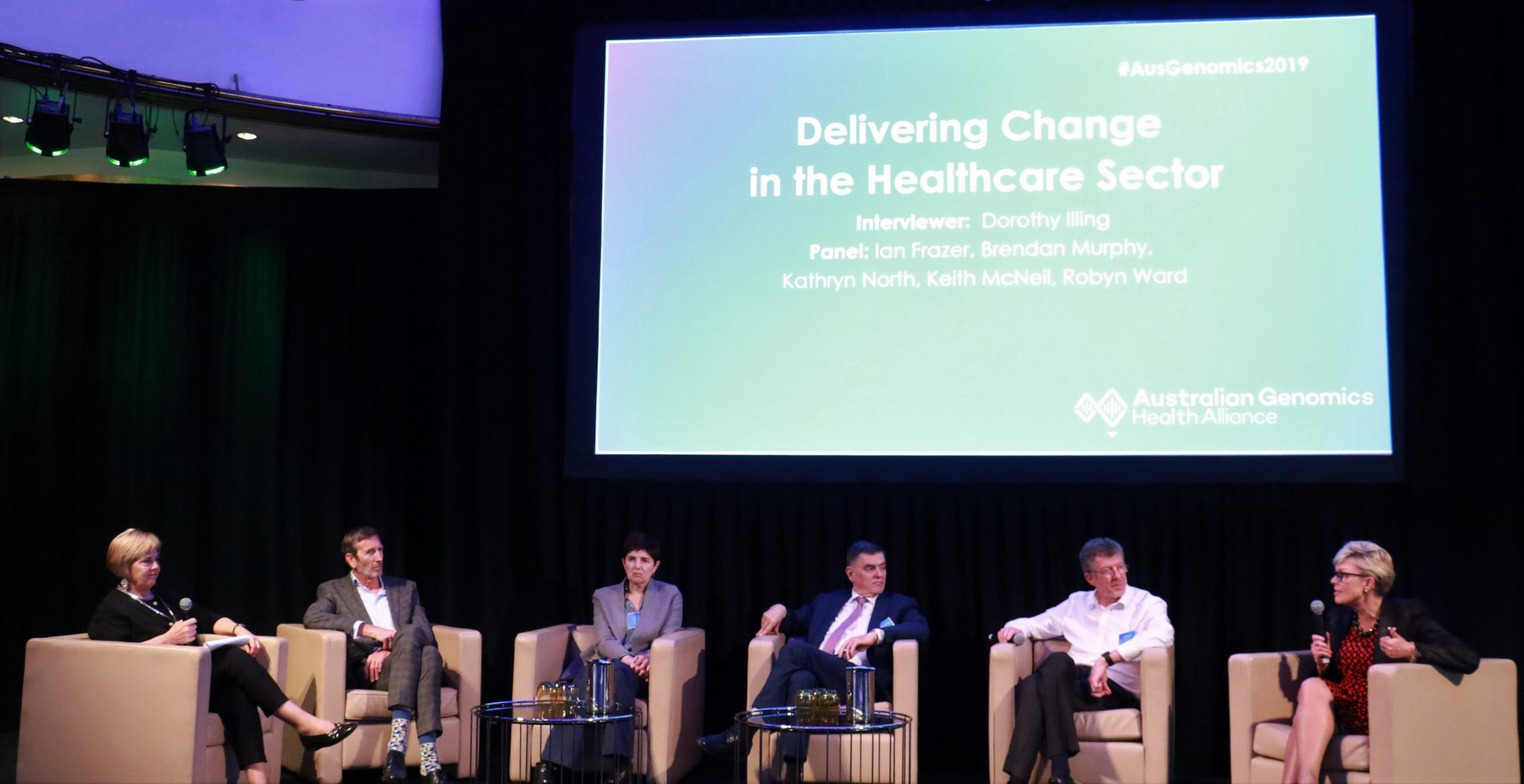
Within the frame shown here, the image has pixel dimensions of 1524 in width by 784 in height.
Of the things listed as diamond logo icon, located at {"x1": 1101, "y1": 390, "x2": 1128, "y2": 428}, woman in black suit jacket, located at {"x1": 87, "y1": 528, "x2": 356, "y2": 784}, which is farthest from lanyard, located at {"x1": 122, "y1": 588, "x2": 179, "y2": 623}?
diamond logo icon, located at {"x1": 1101, "y1": 390, "x2": 1128, "y2": 428}

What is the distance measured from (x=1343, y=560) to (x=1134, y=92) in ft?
6.54

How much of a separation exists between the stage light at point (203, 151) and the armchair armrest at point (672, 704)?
2.54 m

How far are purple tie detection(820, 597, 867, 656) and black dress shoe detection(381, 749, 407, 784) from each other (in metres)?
1.52

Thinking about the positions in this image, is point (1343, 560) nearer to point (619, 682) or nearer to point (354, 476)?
point (619, 682)

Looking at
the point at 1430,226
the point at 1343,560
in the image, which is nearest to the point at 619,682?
the point at 1343,560

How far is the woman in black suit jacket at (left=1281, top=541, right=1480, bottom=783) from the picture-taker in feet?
13.0

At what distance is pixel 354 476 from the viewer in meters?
6.01

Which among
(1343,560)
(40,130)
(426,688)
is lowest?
(426,688)

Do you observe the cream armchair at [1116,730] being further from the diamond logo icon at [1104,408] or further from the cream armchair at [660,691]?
the cream armchair at [660,691]

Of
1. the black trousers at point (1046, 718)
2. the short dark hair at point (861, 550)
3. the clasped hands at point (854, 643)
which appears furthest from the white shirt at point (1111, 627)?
the short dark hair at point (861, 550)

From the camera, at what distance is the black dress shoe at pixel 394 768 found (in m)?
4.48

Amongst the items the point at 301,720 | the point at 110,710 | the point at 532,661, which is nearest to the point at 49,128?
the point at 110,710

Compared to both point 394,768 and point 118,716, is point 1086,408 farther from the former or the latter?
point 118,716

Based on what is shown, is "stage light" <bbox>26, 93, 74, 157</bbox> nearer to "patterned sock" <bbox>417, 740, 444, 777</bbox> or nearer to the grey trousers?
the grey trousers
